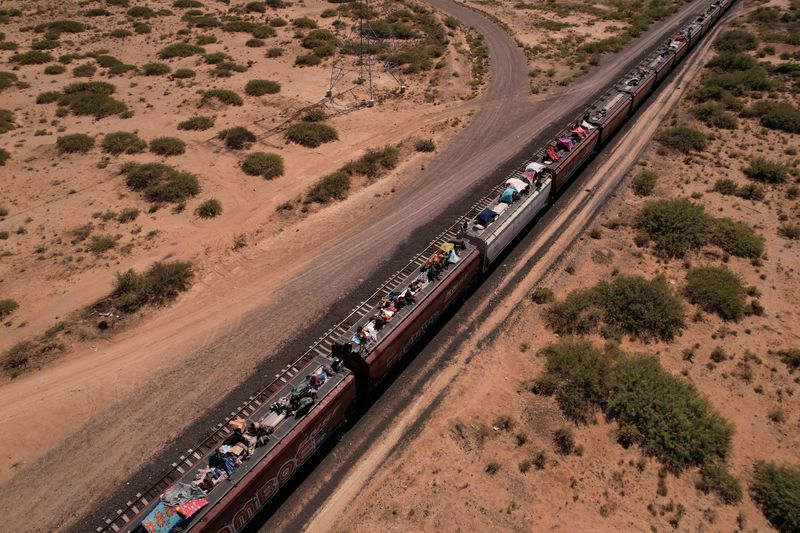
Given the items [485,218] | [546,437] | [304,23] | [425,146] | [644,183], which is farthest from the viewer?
[304,23]

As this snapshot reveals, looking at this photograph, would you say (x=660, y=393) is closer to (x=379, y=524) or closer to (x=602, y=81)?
(x=379, y=524)

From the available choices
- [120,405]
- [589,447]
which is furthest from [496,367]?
[120,405]

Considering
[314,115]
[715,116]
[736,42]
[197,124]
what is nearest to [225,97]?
[197,124]

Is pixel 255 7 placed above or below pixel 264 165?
above

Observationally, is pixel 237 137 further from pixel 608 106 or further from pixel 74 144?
pixel 608 106

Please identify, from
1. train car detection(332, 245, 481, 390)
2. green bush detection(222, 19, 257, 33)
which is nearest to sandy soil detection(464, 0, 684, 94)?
train car detection(332, 245, 481, 390)

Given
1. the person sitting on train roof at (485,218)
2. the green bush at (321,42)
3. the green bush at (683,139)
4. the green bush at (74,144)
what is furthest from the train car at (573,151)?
the green bush at (74,144)
